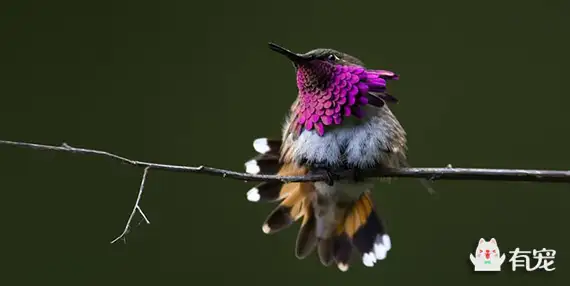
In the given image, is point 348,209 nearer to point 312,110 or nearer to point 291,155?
point 291,155

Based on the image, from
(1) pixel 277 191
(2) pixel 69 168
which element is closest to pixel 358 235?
(1) pixel 277 191

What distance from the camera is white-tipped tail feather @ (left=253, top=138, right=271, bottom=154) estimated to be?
1527 millimetres

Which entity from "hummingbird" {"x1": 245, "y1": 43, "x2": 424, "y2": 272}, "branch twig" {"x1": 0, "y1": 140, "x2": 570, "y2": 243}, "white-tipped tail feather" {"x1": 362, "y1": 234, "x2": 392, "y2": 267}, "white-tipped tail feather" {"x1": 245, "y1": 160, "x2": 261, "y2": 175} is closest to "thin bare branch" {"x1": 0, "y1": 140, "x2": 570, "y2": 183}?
"branch twig" {"x1": 0, "y1": 140, "x2": 570, "y2": 243}

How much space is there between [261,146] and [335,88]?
1.14ft

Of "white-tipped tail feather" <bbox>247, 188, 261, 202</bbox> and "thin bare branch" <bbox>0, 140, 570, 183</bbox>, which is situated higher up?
"thin bare branch" <bbox>0, 140, 570, 183</bbox>

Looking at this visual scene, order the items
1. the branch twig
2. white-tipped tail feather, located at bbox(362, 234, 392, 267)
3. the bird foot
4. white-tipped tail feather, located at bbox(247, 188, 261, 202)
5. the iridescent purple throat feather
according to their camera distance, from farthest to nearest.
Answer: white-tipped tail feather, located at bbox(362, 234, 392, 267) → white-tipped tail feather, located at bbox(247, 188, 261, 202) → the bird foot → the iridescent purple throat feather → the branch twig

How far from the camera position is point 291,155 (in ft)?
4.54

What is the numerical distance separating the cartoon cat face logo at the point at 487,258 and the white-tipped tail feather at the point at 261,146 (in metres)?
0.55

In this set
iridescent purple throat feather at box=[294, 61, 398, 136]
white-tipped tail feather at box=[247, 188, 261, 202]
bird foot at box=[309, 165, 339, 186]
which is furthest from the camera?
white-tipped tail feather at box=[247, 188, 261, 202]

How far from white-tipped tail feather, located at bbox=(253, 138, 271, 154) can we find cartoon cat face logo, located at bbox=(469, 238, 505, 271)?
21.7 inches

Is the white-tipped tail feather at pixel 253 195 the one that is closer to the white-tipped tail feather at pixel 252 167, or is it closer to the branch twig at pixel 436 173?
the white-tipped tail feather at pixel 252 167

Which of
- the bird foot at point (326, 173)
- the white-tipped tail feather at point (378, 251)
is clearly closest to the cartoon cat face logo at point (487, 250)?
the white-tipped tail feather at point (378, 251)

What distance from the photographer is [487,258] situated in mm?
1651

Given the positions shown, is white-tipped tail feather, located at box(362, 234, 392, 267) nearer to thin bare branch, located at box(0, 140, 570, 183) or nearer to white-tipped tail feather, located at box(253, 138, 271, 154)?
white-tipped tail feather, located at box(253, 138, 271, 154)
